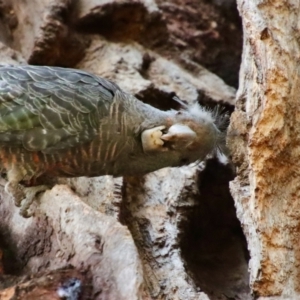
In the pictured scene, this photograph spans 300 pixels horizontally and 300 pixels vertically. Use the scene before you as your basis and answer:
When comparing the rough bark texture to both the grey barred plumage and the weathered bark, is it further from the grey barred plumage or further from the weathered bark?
the weathered bark

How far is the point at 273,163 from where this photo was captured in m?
1.96

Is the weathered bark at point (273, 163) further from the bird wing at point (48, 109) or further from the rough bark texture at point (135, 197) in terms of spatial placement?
the bird wing at point (48, 109)

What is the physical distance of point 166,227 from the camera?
2.50 meters

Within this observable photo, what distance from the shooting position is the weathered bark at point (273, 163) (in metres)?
1.87

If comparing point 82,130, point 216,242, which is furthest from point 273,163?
point 216,242

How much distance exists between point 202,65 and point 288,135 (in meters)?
1.77

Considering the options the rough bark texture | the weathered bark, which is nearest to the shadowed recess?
the rough bark texture

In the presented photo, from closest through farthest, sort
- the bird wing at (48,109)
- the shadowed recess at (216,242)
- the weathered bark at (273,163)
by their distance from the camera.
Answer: the weathered bark at (273,163), the bird wing at (48,109), the shadowed recess at (216,242)

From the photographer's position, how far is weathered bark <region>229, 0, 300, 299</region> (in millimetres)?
1869

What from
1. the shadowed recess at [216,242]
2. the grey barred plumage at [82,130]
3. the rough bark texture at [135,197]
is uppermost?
the grey barred plumage at [82,130]

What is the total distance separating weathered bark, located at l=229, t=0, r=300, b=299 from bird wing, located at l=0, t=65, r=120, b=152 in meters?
0.62

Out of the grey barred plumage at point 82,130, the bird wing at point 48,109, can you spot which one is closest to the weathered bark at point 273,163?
the grey barred plumage at point 82,130

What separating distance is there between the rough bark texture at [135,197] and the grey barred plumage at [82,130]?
0.16 meters

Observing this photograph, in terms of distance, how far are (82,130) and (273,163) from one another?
2.43 ft
